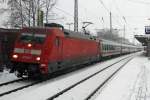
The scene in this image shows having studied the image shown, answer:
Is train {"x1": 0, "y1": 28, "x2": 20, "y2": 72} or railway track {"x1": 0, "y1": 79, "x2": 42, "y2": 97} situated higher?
train {"x1": 0, "y1": 28, "x2": 20, "y2": 72}

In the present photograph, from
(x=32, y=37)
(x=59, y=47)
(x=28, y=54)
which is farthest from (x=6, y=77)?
(x=59, y=47)

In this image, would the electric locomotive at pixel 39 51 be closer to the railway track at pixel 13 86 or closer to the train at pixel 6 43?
the railway track at pixel 13 86

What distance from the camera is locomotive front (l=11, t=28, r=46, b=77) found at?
17.9 m

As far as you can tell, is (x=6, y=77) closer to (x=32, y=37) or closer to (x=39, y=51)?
(x=32, y=37)

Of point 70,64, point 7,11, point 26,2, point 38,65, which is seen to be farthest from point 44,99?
point 7,11

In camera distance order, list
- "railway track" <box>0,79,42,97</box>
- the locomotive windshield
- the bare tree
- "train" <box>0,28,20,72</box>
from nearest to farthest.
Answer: "railway track" <box>0,79,42,97</box> < the locomotive windshield < "train" <box>0,28,20,72</box> < the bare tree

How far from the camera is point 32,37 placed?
1861cm

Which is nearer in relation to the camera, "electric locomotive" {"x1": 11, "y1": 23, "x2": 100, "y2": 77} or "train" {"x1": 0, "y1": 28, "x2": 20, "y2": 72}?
"electric locomotive" {"x1": 11, "y1": 23, "x2": 100, "y2": 77}

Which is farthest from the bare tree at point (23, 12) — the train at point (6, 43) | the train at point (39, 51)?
the train at point (39, 51)

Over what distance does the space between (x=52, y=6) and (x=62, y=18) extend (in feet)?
14.2

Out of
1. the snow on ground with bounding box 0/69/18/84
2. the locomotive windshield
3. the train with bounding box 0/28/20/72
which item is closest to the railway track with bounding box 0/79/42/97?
the snow on ground with bounding box 0/69/18/84

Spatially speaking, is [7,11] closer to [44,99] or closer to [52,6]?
[52,6]

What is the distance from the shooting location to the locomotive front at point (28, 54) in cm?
1786

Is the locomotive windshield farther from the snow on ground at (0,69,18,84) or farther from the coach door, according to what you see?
the snow on ground at (0,69,18,84)
